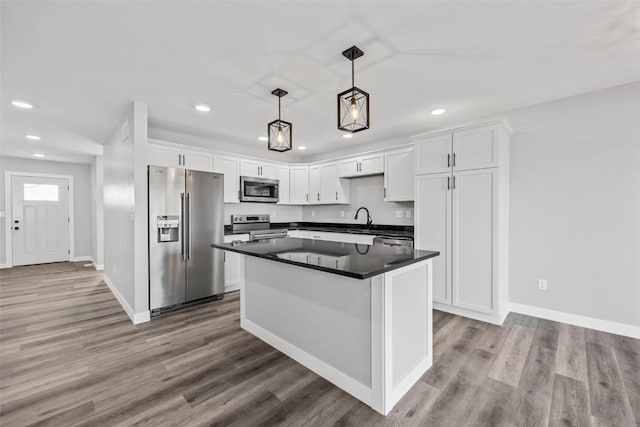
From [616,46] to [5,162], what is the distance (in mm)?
9840

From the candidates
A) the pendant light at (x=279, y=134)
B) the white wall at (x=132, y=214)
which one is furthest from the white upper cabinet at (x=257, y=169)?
the pendant light at (x=279, y=134)

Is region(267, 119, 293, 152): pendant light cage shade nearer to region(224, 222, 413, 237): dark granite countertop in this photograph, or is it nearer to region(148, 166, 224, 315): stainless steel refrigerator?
region(148, 166, 224, 315): stainless steel refrigerator

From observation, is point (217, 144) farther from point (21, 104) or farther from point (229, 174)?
point (21, 104)

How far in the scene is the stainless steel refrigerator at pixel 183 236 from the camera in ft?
10.9

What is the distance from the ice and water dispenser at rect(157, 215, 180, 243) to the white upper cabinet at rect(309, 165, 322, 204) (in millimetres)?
2591

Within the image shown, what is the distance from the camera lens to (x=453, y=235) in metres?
3.29

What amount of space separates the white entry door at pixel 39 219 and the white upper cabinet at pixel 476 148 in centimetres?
848

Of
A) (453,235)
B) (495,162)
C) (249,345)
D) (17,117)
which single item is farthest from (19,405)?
(495,162)

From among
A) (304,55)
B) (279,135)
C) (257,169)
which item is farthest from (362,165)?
(304,55)

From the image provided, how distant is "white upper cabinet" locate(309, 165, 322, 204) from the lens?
17.7 ft

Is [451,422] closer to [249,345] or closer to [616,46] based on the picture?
[249,345]

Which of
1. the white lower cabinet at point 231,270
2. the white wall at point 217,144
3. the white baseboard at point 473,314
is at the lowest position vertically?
the white baseboard at point 473,314

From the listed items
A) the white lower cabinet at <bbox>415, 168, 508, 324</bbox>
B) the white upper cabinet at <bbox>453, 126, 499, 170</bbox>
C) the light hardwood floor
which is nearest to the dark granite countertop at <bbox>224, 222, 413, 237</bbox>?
the white lower cabinet at <bbox>415, 168, 508, 324</bbox>

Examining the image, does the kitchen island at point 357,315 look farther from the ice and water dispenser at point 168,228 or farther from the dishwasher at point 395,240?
the dishwasher at point 395,240
